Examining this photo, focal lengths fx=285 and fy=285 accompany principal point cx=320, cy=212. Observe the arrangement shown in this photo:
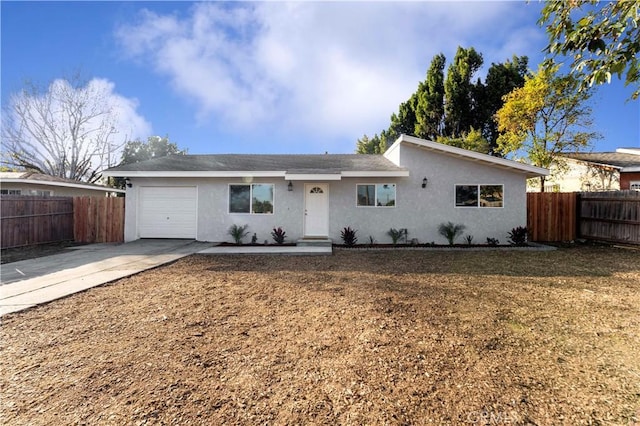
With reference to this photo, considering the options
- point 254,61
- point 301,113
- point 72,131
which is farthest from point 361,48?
point 72,131

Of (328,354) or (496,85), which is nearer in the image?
(328,354)

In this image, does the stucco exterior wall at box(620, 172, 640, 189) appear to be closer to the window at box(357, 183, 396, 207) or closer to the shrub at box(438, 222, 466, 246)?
the shrub at box(438, 222, 466, 246)

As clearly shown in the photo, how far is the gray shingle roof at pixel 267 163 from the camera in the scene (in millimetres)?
10961

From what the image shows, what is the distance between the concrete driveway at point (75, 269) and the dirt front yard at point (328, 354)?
612 mm

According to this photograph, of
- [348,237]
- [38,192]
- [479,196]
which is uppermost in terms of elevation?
[38,192]

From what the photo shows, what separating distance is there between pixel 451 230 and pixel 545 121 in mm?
10803

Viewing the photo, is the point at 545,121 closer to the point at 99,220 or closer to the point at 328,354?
the point at 328,354

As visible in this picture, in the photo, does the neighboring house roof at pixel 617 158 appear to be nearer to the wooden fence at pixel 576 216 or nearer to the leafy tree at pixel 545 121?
the leafy tree at pixel 545 121

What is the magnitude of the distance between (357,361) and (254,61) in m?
12.4

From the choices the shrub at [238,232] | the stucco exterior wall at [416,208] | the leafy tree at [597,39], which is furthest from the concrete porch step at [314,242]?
the leafy tree at [597,39]

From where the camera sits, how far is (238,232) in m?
10.9

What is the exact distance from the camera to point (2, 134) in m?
21.8

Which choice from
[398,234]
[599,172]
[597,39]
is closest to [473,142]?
[599,172]

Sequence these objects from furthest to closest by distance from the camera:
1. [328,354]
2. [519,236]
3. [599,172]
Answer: [599,172], [519,236], [328,354]
